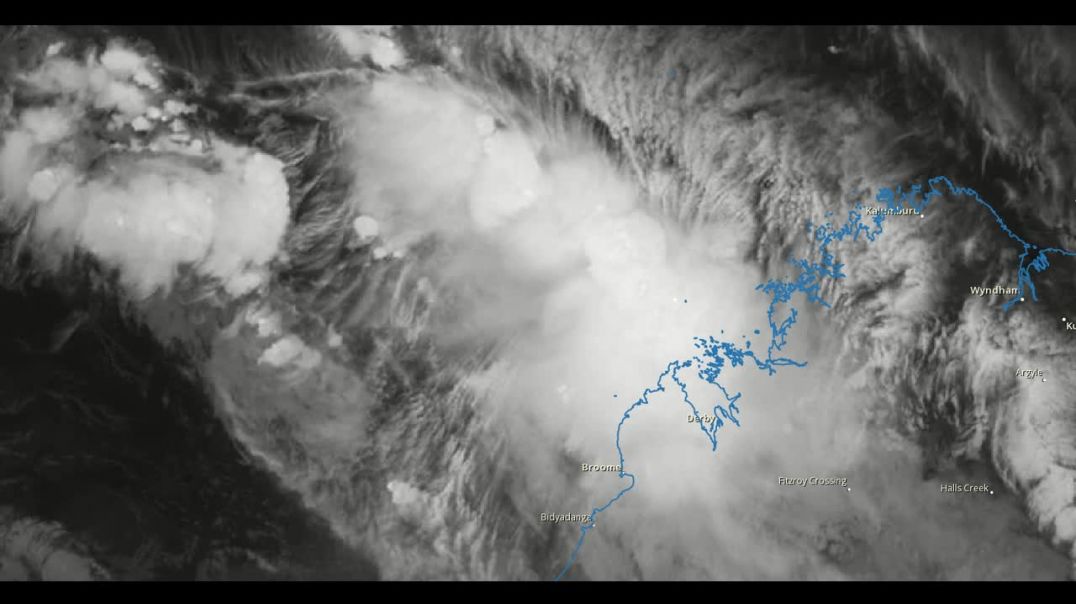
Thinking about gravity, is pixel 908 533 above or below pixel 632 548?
above

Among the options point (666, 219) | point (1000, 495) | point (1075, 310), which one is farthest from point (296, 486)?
point (1075, 310)

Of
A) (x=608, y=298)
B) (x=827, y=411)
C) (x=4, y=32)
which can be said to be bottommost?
(x=827, y=411)

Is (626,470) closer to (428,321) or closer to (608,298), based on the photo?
(608,298)

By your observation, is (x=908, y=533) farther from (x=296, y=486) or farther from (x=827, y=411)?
(x=296, y=486)

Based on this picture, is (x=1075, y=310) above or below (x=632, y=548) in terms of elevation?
above

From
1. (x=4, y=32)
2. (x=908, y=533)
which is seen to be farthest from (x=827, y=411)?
(x=4, y=32)

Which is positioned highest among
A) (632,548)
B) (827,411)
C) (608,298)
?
(608,298)
